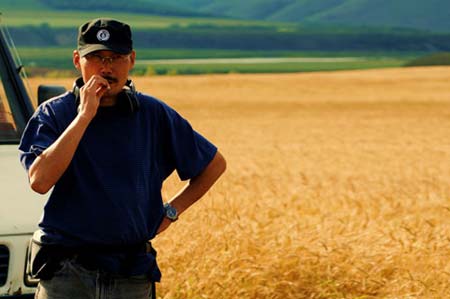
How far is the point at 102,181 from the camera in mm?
3559

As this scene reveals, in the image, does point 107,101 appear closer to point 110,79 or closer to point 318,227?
point 110,79

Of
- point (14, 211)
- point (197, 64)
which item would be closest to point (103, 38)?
point (14, 211)

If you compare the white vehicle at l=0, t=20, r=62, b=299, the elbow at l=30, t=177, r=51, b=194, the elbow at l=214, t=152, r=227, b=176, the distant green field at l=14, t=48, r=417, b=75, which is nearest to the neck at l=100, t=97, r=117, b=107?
the elbow at l=30, t=177, r=51, b=194

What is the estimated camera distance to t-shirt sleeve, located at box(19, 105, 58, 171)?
11.7 ft

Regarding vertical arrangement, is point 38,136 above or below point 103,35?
below

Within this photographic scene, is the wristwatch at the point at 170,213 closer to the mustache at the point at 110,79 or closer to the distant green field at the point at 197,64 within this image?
the mustache at the point at 110,79

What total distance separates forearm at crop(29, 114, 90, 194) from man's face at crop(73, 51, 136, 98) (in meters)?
0.19

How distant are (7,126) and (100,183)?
2295 millimetres

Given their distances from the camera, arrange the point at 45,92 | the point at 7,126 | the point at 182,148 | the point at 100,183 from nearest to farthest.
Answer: the point at 100,183 < the point at 182,148 < the point at 45,92 < the point at 7,126

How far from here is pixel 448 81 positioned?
64.4m

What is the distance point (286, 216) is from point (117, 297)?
16.5ft

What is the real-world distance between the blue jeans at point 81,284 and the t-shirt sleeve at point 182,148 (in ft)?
1.28

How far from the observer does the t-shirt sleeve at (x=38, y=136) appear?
140 inches

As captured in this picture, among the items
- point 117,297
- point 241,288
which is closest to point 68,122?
point 117,297
